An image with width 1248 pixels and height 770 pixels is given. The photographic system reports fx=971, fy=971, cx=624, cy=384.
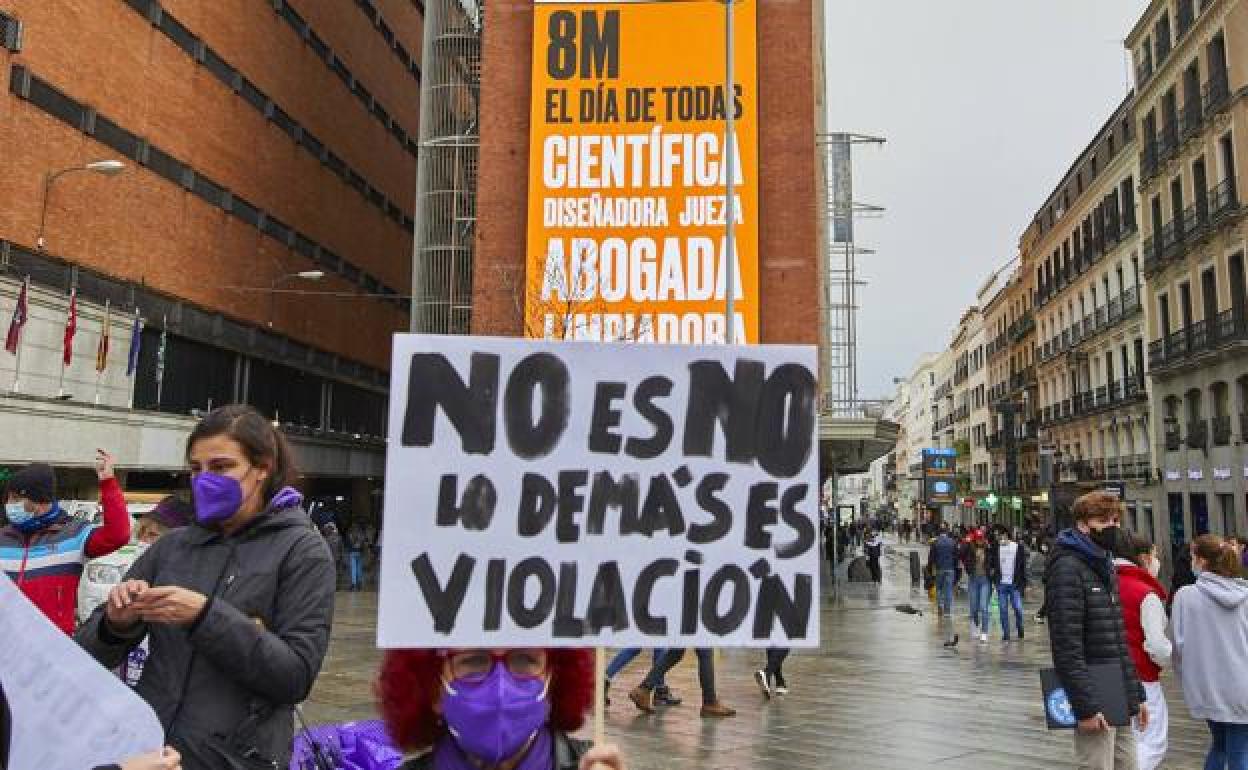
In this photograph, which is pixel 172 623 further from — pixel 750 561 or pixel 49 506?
pixel 49 506

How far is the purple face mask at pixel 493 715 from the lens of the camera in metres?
2.33

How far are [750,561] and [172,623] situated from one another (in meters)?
1.58

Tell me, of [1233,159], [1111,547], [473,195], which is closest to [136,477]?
[473,195]

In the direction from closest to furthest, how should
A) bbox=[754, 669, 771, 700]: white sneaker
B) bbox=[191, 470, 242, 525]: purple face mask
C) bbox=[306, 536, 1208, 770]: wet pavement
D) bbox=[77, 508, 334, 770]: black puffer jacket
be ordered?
bbox=[77, 508, 334, 770]: black puffer jacket → bbox=[191, 470, 242, 525]: purple face mask → bbox=[306, 536, 1208, 770]: wet pavement → bbox=[754, 669, 771, 700]: white sneaker

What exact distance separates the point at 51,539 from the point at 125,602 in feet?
8.02

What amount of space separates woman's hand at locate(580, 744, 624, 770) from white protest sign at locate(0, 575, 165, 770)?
1.01 m

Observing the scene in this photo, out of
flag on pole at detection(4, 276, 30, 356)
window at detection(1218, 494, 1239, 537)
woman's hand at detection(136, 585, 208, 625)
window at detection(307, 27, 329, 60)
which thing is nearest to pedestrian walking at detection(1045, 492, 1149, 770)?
woman's hand at detection(136, 585, 208, 625)

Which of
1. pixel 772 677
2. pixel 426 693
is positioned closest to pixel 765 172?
pixel 772 677

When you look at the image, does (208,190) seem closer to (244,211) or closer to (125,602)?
(244,211)

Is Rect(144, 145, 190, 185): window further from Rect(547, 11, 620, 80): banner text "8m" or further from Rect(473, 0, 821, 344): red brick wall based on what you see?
Rect(547, 11, 620, 80): banner text "8m"

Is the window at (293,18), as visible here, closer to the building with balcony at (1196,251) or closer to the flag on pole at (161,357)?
the flag on pole at (161,357)

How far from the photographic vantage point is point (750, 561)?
2.74 metres

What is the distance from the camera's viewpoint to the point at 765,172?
93.4 ft

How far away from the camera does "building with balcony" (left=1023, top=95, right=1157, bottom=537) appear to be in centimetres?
4216
